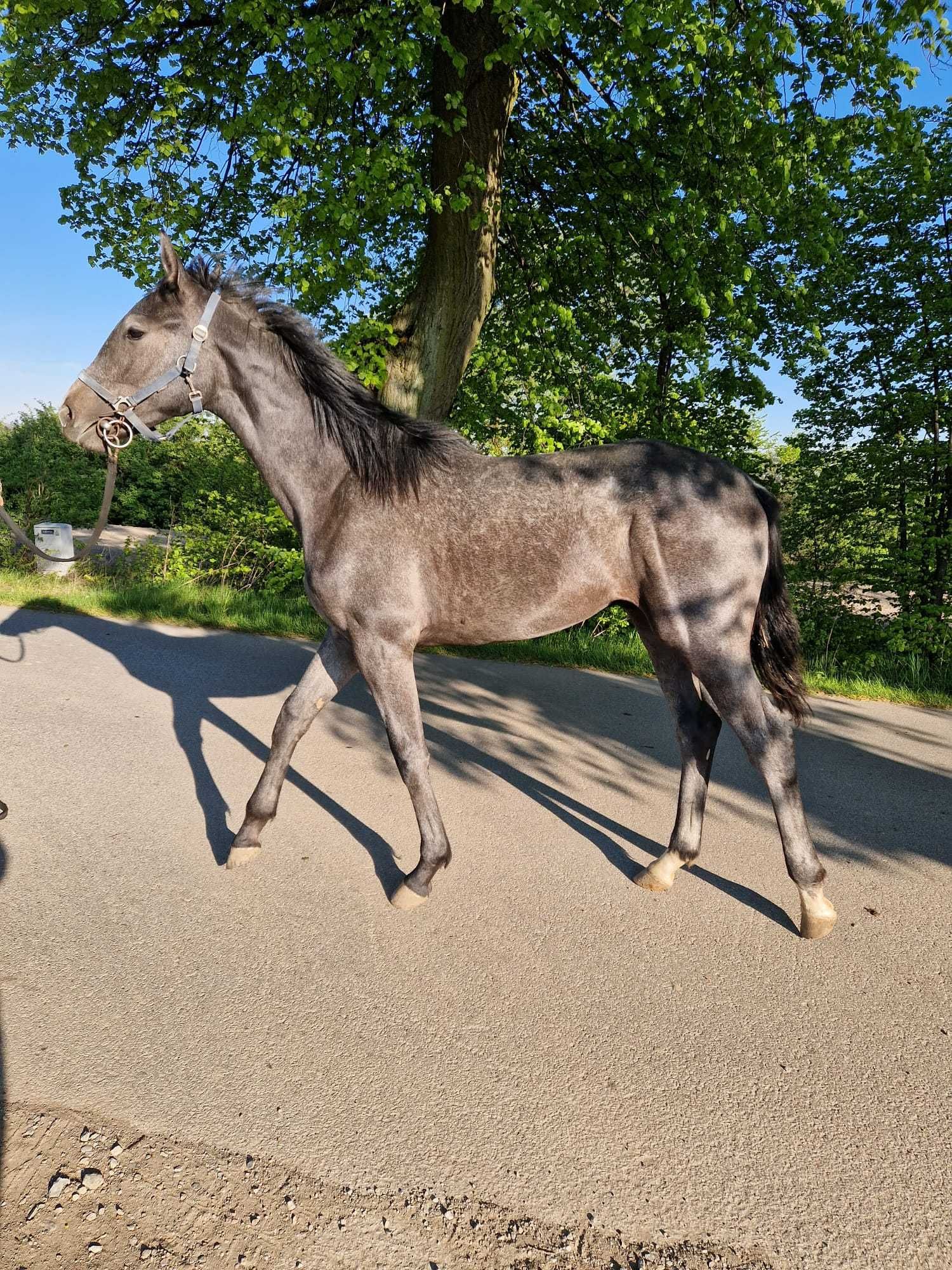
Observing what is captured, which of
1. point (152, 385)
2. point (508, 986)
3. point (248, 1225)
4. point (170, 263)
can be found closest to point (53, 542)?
point (152, 385)

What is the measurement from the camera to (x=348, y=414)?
318 centimetres

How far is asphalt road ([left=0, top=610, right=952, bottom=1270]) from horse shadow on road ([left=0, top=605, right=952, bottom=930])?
0.13 ft

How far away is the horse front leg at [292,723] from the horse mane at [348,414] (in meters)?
0.79

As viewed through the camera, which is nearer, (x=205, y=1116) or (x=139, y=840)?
(x=205, y=1116)

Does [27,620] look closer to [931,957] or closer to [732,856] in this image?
[732,856]

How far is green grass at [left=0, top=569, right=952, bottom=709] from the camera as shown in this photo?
7.33m

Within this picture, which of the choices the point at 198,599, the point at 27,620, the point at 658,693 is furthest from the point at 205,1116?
the point at 198,599

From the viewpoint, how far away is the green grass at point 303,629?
24.1 feet

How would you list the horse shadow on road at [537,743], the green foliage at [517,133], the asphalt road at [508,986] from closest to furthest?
the asphalt road at [508,986], the horse shadow on road at [537,743], the green foliage at [517,133]

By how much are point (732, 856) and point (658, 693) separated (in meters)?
3.09

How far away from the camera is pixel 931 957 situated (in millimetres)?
2779

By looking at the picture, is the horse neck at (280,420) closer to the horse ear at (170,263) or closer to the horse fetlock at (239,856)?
the horse ear at (170,263)

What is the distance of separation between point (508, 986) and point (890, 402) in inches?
390

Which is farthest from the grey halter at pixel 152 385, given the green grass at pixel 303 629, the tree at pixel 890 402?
the tree at pixel 890 402
